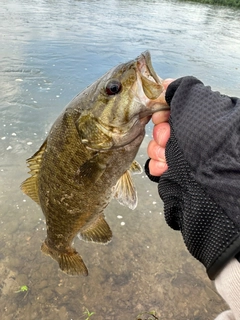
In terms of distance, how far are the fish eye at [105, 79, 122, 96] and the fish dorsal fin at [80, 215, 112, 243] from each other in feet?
3.62

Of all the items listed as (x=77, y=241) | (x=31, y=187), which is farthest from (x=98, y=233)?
(x=77, y=241)

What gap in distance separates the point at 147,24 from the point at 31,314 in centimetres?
1438

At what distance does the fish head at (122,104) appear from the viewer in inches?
63.0

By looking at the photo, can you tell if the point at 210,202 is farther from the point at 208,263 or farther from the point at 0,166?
the point at 0,166

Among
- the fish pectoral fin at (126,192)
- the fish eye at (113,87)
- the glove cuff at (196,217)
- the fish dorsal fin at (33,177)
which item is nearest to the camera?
the glove cuff at (196,217)

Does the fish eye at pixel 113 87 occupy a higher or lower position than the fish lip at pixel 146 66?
lower

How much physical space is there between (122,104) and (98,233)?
1.19 meters

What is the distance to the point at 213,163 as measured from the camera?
4.55 ft

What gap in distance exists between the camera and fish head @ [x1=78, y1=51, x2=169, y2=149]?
160 centimetres

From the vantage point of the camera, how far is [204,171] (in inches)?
55.5

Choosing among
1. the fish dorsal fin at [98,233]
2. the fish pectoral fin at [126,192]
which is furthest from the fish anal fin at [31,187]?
the fish pectoral fin at [126,192]

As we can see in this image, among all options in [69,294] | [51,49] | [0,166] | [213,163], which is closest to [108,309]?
[69,294]

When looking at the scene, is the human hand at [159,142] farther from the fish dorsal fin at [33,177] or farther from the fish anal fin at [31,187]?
the fish anal fin at [31,187]

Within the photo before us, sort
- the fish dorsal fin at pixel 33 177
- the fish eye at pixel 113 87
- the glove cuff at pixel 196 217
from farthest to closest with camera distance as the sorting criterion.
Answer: the fish dorsal fin at pixel 33 177, the fish eye at pixel 113 87, the glove cuff at pixel 196 217
